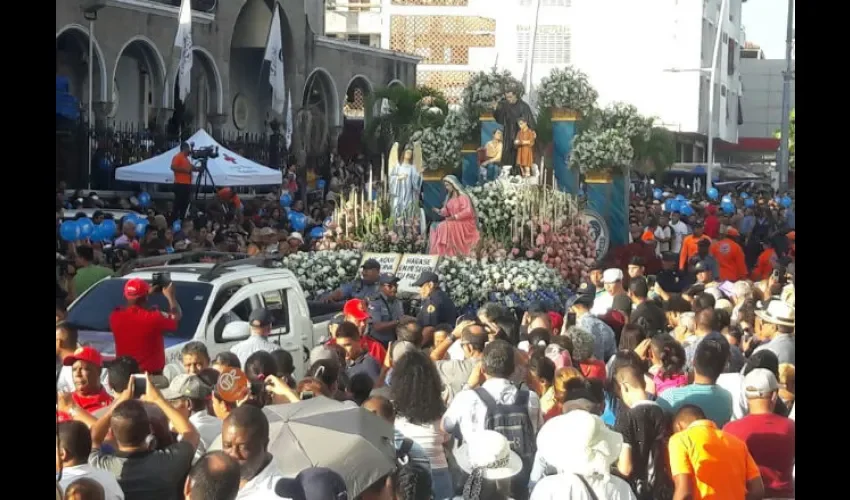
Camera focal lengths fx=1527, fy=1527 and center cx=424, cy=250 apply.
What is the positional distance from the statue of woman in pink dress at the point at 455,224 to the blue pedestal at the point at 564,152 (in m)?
0.57

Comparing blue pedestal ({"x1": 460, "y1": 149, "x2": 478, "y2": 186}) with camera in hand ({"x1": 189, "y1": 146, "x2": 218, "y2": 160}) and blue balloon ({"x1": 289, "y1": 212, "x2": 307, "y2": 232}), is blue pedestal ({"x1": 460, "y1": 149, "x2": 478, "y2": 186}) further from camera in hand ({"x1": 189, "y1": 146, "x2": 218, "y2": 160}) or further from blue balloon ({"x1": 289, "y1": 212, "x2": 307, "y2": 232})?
camera in hand ({"x1": 189, "y1": 146, "x2": 218, "y2": 160})

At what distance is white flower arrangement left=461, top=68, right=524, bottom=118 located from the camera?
336 inches

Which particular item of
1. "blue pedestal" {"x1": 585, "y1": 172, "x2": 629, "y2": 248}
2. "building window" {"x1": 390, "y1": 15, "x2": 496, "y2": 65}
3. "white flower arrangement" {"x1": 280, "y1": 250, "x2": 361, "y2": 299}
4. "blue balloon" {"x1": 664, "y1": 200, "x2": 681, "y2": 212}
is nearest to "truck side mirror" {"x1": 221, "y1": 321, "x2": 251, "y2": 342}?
"white flower arrangement" {"x1": 280, "y1": 250, "x2": 361, "y2": 299}

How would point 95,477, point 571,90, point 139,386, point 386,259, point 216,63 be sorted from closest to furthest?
point 95,477, point 139,386, point 216,63, point 571,90, point 386,259

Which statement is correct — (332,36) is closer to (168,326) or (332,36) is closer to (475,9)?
(475,9)

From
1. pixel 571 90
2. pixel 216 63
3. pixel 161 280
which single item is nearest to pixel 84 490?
Answer: pixel 161 280

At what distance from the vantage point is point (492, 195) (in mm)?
9414

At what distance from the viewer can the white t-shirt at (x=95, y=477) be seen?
18.3ft

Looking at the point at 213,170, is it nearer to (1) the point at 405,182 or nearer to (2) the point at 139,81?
(2) the point at 139,81

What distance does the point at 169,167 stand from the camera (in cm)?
782

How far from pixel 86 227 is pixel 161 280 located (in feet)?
2.25

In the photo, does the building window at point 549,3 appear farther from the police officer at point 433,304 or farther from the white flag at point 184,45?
the white flag at point 184,45

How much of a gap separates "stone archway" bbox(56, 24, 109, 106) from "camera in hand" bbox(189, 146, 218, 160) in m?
0.53
